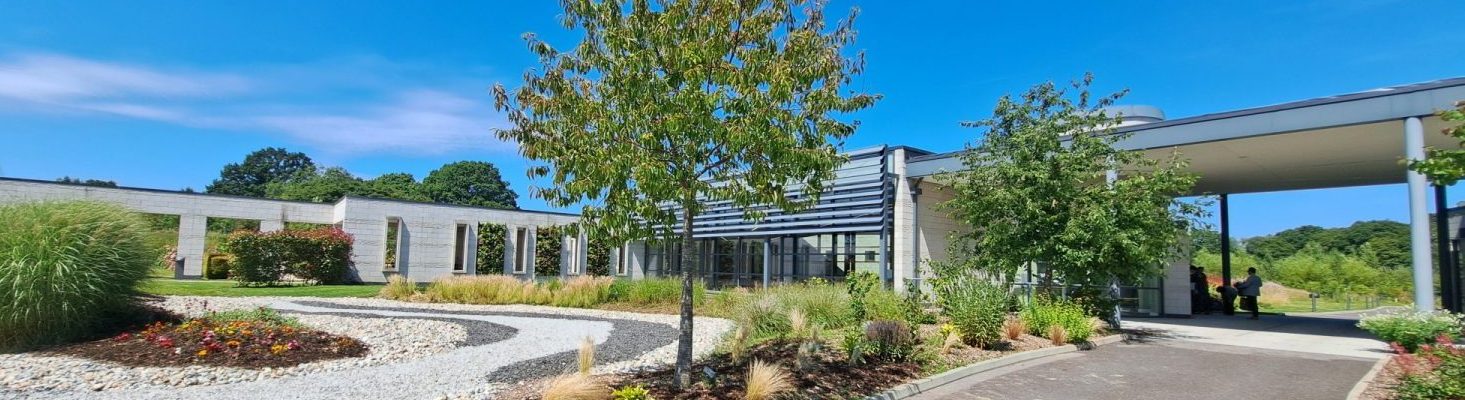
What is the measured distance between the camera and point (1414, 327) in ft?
31.2

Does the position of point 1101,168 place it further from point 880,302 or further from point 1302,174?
point 1302,174

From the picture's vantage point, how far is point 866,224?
58.3 feet

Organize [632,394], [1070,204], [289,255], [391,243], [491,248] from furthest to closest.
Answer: [491,248] → [391,243] → [289,255] → [1070,204] → [632,394]

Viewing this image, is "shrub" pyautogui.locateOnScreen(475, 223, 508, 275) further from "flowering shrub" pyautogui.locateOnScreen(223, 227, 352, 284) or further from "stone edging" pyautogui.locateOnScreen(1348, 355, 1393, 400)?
"stone edging" pyautogui.locateOnScreen(1348, 355, 1393, 400)

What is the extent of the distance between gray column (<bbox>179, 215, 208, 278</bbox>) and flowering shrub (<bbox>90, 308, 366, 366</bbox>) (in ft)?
64.1

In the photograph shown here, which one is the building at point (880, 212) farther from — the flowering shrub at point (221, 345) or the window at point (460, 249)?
the flowering shrub at point (221, 345)

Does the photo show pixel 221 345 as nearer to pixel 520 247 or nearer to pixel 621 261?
pixel 520 247

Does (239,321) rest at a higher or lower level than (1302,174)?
lower

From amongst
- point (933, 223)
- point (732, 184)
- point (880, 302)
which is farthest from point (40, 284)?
point (933, 223)

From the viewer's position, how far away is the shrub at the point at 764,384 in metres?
6.11

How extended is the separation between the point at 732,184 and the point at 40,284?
343 inches

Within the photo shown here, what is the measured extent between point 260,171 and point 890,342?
8351cm

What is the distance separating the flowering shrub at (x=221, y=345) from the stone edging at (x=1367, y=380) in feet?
35.8

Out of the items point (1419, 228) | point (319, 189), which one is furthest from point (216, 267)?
point (319, 189)
